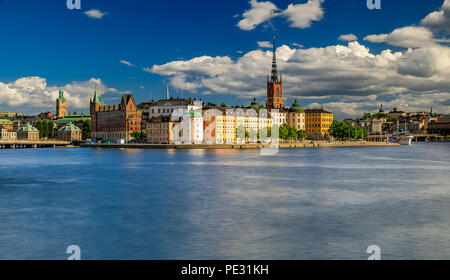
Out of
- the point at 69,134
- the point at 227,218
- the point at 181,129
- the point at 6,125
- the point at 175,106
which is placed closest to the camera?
the point at 227,218

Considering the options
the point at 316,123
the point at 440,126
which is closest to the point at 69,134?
the point at 316,123

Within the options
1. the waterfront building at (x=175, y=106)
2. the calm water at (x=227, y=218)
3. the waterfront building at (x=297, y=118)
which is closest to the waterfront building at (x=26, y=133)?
the waterfront building at (x=175, y=106)

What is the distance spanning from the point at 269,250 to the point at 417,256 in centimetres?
401

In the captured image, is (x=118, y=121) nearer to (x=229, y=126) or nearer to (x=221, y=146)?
(x=229, y=126)

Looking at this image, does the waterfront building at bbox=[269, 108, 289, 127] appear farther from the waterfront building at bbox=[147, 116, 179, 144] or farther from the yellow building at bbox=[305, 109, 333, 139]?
the waterfront building at bbox=[147, 116, 179, 144]

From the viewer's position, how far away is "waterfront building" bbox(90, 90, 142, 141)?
426 ft

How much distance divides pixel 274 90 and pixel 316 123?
1877 cm

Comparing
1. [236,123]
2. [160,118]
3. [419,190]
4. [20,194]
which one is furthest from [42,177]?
[236,123]

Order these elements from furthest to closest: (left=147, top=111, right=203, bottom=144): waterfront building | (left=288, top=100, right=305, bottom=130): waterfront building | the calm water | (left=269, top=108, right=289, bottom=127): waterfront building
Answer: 1. (left=288, top=100, right=305, bottom=130): waterfront building
2. (left=269, top=108, right=289, bottom=127): waterfront building
3. (left=147, top=111, right=203, bottom=144): waterfront building
4. the calm water

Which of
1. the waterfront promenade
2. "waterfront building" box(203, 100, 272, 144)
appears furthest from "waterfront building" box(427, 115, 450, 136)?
"waterfront building" box(203, 100, 272, 144)

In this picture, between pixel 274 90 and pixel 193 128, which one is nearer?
pixel 193 128

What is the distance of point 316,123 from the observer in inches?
5576

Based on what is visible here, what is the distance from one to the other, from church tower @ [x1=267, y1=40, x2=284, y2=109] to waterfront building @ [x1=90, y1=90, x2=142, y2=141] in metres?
43.2
